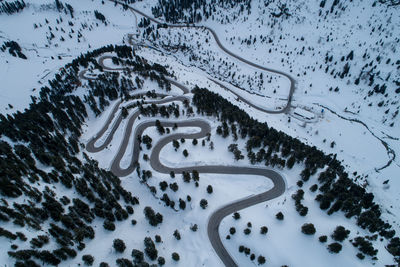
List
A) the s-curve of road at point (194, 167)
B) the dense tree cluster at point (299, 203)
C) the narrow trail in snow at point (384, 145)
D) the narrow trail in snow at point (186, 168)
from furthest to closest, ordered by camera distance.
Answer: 1. the narrow trail in snow at point (384, 145)
2. the narrow trail in snow at point (186, 168)
3. the s-curve of road at point (194, 167)
4. the dense tree cluster at point (299, 203)

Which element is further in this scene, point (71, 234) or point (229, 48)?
point (229, 48)

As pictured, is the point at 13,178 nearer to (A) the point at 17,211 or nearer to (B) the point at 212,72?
(A) the point at 17,211

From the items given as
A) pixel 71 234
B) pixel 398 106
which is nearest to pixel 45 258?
pixel 71 234

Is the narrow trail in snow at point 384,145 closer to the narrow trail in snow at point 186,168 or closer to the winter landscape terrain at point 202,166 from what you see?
the winter landscape terrain at point 202,166

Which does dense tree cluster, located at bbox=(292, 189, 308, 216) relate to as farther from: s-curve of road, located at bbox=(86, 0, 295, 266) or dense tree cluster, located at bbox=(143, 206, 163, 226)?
dense tree cluster, located at bbox=(143, 206, 163, 226)

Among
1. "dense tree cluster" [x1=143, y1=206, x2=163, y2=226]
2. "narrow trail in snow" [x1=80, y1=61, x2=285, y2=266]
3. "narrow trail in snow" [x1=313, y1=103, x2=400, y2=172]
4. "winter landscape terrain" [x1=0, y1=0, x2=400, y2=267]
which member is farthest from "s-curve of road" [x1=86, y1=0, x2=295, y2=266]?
"narrow trail in snow" [x1=313, y1=103, x2=400, y2=172]

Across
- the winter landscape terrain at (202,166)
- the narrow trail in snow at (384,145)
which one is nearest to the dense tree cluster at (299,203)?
the winter landscape terrain at (202,166)

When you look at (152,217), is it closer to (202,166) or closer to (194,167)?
(194,167)

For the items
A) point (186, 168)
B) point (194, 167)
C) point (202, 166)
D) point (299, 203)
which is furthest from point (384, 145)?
point (186, 168)

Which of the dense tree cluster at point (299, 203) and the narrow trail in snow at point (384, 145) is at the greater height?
the dense tree cluster at point (299, 203)
